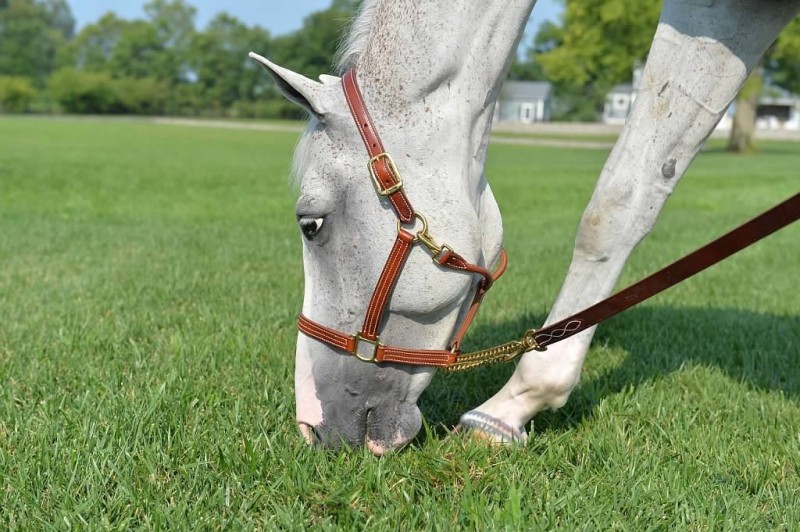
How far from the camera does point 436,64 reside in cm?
218

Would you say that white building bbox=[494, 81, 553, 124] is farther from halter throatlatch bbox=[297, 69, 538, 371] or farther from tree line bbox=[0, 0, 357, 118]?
halter throatlatch bbox=[297, 69, 538, 371]

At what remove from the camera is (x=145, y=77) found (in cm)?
9500

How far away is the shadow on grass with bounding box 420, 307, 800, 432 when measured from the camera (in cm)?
295

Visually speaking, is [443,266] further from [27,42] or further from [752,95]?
[27,42]

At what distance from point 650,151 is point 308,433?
4.53 ft

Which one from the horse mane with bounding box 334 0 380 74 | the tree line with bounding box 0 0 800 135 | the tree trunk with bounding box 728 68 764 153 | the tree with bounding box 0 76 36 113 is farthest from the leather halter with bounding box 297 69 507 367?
the tree with bounding box 0 76 36 113

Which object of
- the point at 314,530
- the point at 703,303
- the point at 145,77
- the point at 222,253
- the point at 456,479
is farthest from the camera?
the point at 145,77

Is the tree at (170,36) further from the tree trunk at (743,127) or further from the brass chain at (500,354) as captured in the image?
the brass chain at (500,354)

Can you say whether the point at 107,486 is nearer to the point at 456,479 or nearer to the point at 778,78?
the point at 456,479

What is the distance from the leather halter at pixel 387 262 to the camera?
6.97 ft

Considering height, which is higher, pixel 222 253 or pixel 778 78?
pixel 222 253

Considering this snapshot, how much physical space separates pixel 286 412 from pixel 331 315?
0.58 metres

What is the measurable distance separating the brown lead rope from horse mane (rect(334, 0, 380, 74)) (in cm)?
99

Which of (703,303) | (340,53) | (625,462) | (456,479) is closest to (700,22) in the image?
(340,53)
